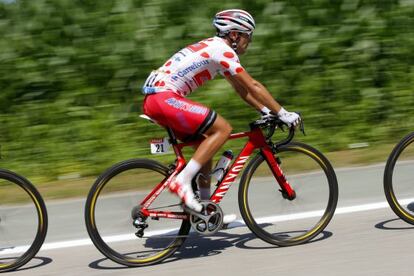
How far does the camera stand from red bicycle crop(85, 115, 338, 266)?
610 cm

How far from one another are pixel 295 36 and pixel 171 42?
1584 millimetres

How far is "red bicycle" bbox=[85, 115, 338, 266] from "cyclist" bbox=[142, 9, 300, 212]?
15cm

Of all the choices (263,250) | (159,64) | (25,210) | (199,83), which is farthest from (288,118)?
(159,64)

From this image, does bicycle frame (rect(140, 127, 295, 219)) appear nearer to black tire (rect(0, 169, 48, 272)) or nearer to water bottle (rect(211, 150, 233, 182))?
water bottle (rect(211, 150, 233, 182))

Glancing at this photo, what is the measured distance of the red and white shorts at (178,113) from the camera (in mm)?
5895

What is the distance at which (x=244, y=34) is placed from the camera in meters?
6.05

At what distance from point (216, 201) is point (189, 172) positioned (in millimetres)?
391

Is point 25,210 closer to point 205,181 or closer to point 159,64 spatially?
point 205,181

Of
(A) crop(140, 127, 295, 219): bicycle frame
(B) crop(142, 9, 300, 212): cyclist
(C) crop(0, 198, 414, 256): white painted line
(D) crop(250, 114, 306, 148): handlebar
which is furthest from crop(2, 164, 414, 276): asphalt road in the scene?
(D) crop(250, 114, 306, 148): handlebar

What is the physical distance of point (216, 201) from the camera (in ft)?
20.2

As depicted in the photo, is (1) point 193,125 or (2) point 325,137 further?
(2) point 325,137

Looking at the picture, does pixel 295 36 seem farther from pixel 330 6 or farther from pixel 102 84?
pixel 102 84

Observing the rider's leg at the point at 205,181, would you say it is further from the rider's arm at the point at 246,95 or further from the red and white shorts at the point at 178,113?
the rider's arm at the point at 246,95

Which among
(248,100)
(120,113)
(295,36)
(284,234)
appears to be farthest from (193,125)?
(295,36)
